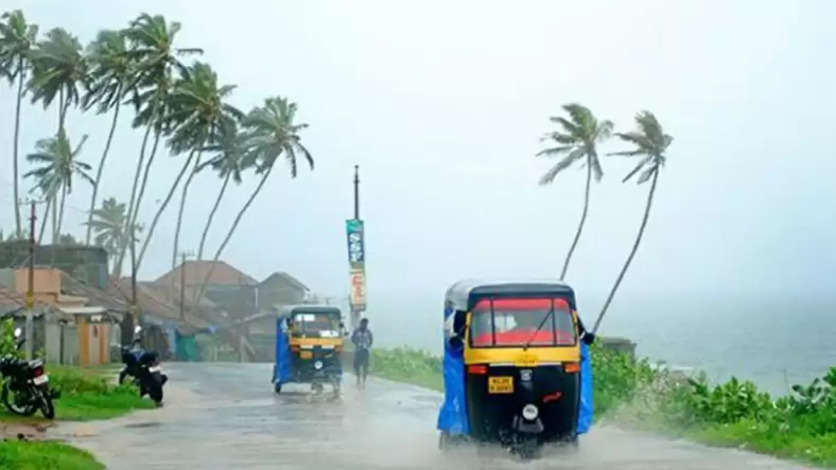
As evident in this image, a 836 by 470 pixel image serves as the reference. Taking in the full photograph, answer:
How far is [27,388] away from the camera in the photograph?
23.8 meters

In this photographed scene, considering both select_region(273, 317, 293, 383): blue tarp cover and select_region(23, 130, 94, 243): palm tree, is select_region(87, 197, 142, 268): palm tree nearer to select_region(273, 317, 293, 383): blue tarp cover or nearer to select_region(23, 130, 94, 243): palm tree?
select_region(23, 130, 94, 243): palm tree

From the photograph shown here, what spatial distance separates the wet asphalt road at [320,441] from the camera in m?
16.6

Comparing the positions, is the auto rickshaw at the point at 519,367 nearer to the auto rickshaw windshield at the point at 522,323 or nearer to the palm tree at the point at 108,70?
the auto rickshaw windshield at the point at 522,323

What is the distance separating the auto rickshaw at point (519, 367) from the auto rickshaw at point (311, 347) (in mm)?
15494

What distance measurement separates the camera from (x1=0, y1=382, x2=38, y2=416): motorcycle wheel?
78.6 feet

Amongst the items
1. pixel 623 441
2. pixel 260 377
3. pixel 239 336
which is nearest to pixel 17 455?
pixel 623 441

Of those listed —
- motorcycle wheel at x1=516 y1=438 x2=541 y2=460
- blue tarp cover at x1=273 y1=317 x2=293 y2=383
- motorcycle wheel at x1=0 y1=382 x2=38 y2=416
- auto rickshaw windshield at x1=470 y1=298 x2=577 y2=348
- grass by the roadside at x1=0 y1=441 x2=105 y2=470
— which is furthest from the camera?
blue tarp cover at x1=273 y1=317 x2=293 y2=383

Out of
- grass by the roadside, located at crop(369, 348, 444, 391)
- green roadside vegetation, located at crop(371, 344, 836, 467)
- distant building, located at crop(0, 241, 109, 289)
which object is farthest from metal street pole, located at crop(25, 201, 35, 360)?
distant building, located at crop(0, 241, 109, 289)

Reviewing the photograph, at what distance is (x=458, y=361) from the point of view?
1739 cm

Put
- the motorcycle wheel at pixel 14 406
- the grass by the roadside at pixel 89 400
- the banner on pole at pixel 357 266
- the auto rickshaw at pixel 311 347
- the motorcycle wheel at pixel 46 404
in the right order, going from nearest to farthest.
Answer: the motorcycle wheel at pixel 46 404 → the motorcycle wheel at pixel 14 406 → the grass by the roadside at pixel 89 400 → the auto rickshaw at pixel 311 347 → the banner on pole at pixel 357 266

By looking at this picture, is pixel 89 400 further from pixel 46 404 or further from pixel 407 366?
pixel 407 366

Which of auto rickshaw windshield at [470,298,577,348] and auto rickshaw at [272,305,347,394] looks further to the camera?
auto rickshaw at [272,305,347,394]

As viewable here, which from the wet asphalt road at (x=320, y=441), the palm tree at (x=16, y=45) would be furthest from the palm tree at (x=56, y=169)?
the wet asphalt road at (x=320, y=441)

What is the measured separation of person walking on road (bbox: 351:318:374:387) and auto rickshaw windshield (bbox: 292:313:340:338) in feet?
8.94
